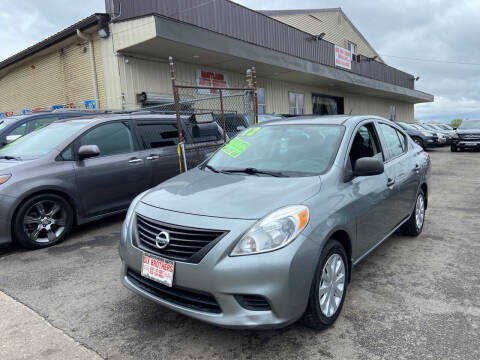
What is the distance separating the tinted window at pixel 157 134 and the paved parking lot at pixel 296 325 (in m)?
1.75

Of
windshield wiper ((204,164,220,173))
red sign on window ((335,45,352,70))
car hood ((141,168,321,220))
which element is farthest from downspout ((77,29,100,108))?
red sign on window ((335,45,352,70))

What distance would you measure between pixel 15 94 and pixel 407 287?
59.0ft

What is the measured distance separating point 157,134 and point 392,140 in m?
3.53

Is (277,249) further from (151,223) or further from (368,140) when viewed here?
(368,140)

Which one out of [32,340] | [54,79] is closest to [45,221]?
[32,340]

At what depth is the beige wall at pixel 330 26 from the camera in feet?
66.9

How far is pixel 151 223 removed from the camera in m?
2.51

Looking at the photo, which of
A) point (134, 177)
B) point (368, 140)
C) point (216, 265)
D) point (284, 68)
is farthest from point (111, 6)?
point (216, 265)

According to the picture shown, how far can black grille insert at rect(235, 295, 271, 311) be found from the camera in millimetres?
2152

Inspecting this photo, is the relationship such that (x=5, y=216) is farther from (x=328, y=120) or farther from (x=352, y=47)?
(x=352, y=47)

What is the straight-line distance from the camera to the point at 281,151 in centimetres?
330

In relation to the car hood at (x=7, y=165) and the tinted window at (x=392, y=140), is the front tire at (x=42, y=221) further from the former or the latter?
the tinted window at (x=392, y=140)

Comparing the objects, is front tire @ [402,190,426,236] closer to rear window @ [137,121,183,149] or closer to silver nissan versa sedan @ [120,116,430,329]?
silver nissan versa sedan @ [120,116,430,329]

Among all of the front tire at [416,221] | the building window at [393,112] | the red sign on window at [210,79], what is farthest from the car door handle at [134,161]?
the building window at [393,112]
